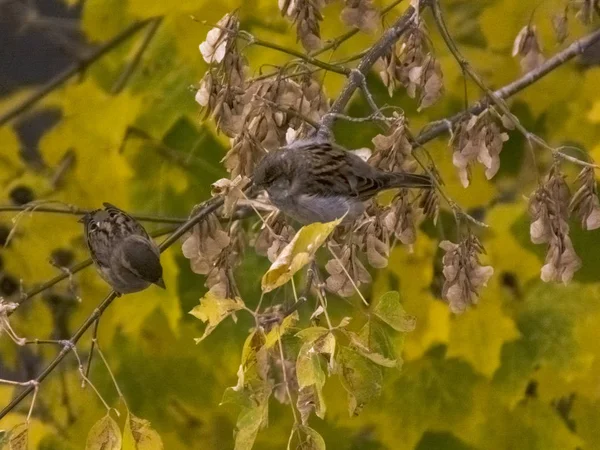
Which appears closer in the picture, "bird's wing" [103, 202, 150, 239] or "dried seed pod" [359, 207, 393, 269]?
"dried seed pod" [359, 207, 393, 269]

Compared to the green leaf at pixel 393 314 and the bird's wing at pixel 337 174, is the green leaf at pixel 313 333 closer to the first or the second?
the green leaf at pixel 393 314

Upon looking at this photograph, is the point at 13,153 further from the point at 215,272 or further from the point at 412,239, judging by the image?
the point at 412,239

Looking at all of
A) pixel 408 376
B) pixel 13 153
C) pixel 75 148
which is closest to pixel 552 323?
pixel 408 376

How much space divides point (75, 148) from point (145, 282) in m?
0.29

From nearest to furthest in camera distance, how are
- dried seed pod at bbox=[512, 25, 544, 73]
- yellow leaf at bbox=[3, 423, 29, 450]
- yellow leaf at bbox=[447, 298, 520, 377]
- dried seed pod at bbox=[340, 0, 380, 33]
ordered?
yellow leaf at bbox=[3, 423, 29, 450] → dried seed pod at bbox=[340, 0, 380, 33] → dried seed pod at bbox=[512, 25, 544, 73] → yellow leaf at bbox=[447, 298, 520, 377]

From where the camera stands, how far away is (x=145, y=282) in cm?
123

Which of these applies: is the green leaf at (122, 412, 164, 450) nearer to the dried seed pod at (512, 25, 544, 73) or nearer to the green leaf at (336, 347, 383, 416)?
the green leaf at (336, 347, 383, 416)

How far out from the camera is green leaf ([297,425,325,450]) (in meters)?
0.71

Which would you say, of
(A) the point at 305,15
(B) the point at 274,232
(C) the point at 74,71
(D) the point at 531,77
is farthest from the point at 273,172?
(C) the point at 74,71

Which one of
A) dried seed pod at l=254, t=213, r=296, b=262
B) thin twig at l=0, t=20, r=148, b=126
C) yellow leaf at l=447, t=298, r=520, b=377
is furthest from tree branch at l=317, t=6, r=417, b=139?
thin twig at l=0, t=20, r=148, b=126

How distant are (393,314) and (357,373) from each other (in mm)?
77

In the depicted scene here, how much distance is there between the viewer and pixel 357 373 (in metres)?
0.71

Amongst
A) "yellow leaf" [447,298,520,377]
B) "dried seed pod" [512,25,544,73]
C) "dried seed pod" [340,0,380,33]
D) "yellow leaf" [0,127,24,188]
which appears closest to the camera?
"dried seed pod" [340,0,380,33]

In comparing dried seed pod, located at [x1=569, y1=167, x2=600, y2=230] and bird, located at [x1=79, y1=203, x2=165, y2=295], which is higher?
dried seed pod, located at [x1=569, y1=167, x2=600, y2=230]
